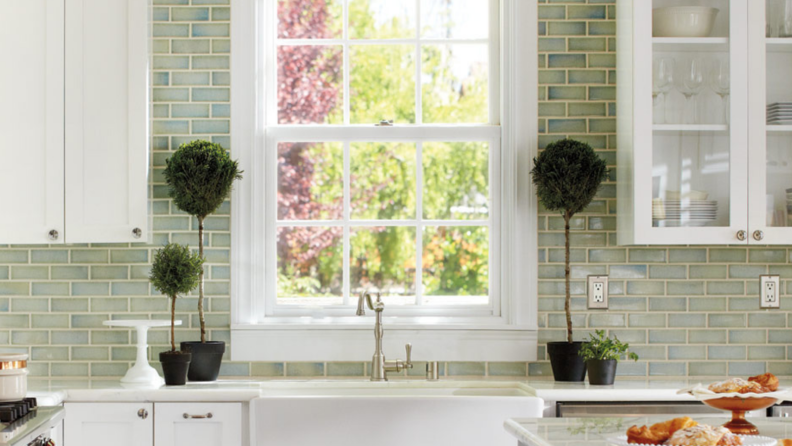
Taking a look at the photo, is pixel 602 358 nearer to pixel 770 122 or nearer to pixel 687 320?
pixel 687 320

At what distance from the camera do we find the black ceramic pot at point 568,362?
127 inches

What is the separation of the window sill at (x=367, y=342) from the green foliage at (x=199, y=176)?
0.56m

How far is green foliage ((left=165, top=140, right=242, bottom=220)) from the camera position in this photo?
3.18 meters

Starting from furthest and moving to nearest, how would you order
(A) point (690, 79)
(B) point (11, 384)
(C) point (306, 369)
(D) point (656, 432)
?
1. (C) point (306, 369)
2. (A) point (690, 79)
3. (B) point (11, 384)
4. (D) point (656, 432)

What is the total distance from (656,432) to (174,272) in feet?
6.61

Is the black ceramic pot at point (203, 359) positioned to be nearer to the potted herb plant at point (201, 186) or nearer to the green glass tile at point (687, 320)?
the potted herb plant at point (201, 186)

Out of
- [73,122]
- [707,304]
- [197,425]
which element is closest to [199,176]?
[73,122]

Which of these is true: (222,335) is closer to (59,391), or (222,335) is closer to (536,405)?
(59,391)

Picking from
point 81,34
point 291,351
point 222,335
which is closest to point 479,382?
point 291,351

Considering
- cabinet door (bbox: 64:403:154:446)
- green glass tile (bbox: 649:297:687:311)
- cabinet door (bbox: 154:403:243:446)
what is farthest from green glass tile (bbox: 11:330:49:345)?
green glass tile (bbox: 649:297:687:311)

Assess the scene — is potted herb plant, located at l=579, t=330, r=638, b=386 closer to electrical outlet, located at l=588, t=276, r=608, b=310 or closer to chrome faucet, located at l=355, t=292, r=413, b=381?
electrical outlet, located at l=588, t=276, r=608, b=310

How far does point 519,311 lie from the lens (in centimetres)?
342

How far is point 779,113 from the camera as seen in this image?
3.20 m

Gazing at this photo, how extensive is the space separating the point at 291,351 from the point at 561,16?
1839mm
